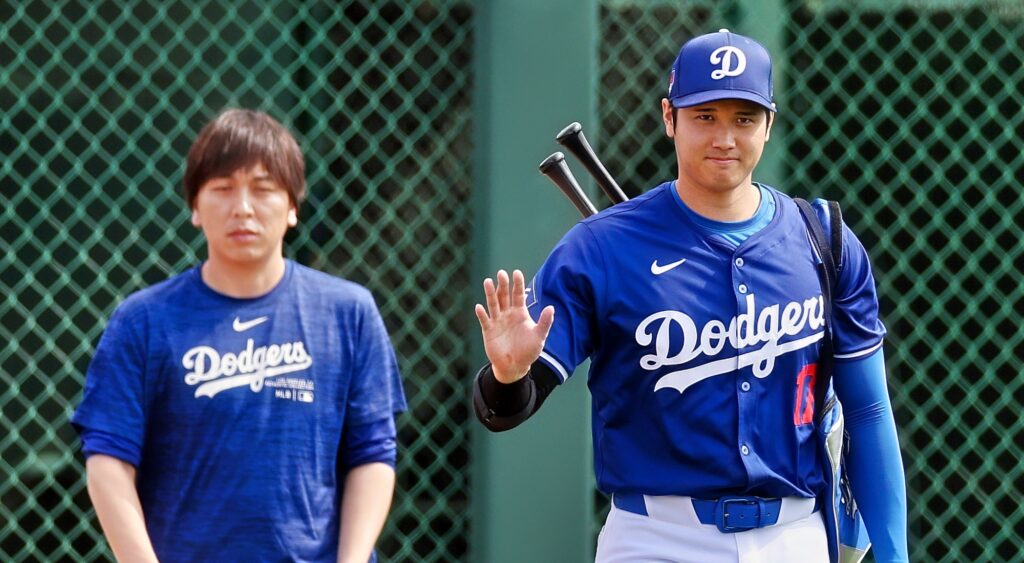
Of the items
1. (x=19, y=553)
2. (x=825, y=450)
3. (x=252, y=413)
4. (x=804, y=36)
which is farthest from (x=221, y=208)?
(x=804, y=36)

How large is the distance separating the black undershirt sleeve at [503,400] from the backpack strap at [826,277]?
0.56m

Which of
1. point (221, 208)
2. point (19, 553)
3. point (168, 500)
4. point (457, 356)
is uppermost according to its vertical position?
point (221, 208)

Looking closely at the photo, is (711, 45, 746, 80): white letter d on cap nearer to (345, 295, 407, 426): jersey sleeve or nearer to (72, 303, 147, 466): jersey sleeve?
(345, 295, 407, 426): jersey sleeve

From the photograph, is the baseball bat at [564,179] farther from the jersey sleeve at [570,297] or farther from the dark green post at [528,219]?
the dark green post at [528,219]

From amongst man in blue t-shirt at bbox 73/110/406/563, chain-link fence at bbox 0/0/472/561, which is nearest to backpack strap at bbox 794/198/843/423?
man in blue t-shirt at bbox 73/110/406/563

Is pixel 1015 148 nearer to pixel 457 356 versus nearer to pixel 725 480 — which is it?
pixel 457 356

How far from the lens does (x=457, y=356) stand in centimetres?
452

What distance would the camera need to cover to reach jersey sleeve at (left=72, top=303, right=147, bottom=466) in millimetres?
2908

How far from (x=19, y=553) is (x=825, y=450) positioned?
8.47ft

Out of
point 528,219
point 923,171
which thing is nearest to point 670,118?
point 528,219

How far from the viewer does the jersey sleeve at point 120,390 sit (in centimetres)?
291

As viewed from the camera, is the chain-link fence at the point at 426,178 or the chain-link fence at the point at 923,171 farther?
the chain-link fence at the point at 923,171

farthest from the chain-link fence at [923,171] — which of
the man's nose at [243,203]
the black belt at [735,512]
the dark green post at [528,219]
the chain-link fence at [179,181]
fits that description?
the black belt at [735,512]

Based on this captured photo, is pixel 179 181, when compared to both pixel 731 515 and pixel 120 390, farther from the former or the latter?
pixel 731 515
